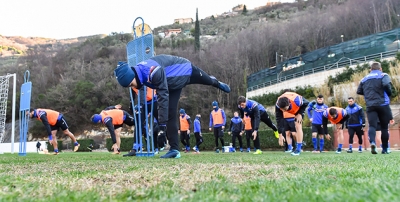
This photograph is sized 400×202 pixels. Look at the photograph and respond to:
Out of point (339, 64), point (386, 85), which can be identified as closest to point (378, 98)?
point (386, 85)

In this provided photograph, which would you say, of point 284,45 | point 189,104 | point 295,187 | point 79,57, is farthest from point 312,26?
point 295,187

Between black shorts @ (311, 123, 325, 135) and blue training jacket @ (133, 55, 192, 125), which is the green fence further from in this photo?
blue training jacket @ (133, 55, 192, 125)

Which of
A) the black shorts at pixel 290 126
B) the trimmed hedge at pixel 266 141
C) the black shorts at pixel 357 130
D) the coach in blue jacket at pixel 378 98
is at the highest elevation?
the coach in blue jacket at pixel 378 98

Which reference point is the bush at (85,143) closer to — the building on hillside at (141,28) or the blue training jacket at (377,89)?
the building on hillside at (141,28)

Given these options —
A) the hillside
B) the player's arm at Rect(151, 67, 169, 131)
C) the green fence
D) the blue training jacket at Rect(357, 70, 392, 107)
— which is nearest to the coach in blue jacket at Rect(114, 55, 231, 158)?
the player's arm at Rect(151, 67, 169, 131)

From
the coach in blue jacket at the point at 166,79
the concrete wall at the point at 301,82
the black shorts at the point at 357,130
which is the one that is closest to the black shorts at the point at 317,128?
the black shorts at the point at 357,130

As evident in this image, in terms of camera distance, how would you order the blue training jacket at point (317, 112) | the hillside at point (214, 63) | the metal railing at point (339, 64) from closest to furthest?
the blue training jacket at point (317, 112) < the metal railing at point (339, 64) < the hillside at point (214, 63)

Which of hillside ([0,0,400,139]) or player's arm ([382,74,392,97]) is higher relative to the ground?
hillside ([0,0,400,139])

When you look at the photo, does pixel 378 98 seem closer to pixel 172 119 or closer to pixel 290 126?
pixel 290 126

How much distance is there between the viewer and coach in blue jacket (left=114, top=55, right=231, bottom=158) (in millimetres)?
5406

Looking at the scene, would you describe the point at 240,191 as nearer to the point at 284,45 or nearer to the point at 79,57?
the point at 284,45

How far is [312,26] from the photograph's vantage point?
53156 millimetres

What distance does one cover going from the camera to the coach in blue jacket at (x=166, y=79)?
5.41 meters

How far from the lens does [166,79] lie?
18.8 ft
